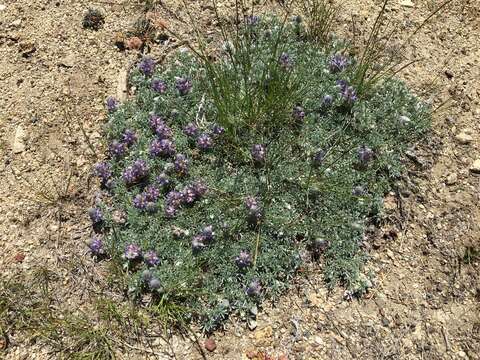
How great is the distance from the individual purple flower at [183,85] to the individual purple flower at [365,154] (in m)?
1.56

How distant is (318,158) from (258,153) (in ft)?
1.59

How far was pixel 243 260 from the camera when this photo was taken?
12.2 ft

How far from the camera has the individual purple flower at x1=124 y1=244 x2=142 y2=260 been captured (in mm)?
3791

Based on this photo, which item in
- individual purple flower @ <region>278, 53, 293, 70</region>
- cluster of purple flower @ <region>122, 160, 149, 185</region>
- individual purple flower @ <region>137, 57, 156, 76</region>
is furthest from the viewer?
individual purple flower @ <region>137, 57, 156, 76</region>

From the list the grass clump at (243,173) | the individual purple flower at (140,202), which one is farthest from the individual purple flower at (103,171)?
the individual purple flower at (140,202)

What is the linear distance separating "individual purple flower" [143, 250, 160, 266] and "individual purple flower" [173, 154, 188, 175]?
28.0 inches

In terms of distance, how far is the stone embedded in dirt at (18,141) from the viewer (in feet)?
14.5

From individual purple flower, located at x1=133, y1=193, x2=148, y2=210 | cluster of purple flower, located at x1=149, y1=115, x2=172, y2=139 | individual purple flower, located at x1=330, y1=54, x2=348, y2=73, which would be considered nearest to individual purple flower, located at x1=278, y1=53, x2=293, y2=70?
individual purple flower, located at x1=330, y1=54, x2=348, y2=73

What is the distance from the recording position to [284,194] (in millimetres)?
4062

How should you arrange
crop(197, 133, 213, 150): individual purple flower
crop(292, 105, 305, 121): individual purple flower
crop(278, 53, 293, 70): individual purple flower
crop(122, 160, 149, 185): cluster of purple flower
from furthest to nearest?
1. crop(278, 53, 293, 70): individual purple flower
2. crop(292, 105, 305, 121): individual purple flower
3. crop(197, 133, 213, 150): individual purple flower
4. crop(122, 160, 149, 185): cluster of purple flower

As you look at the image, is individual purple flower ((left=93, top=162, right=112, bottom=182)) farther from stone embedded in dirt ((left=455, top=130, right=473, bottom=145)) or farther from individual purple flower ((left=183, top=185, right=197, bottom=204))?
stone embedded in dirt ((left=455, top=130, right=473, bottom=145))

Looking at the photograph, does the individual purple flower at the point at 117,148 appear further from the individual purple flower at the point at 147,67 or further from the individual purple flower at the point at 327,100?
the individual purple flower at the point at 327,100

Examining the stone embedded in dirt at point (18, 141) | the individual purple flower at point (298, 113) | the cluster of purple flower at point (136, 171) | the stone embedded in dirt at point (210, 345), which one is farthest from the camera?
the stone embedded in dirt at point (18, 141)

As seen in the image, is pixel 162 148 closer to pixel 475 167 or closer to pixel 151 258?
pixel 151 258
